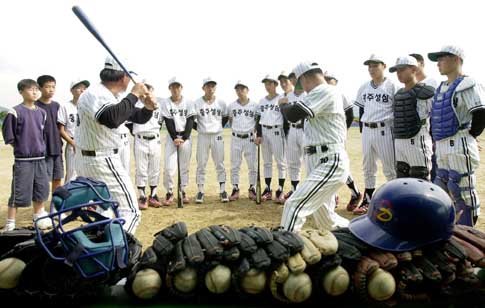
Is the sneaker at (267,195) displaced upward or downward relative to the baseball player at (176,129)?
downward

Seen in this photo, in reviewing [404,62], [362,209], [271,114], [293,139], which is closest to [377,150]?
[362,209]

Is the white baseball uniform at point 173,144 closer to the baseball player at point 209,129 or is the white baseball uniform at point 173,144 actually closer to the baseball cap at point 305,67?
the baseball player at point 209,129

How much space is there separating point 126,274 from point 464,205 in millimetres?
3657

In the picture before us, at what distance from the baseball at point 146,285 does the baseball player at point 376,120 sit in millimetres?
4993

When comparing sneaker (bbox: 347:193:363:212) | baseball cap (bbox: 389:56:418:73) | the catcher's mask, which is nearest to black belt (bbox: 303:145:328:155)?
baseball cap (bbox: 389:56:418:73)

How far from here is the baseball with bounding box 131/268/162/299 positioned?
170cm

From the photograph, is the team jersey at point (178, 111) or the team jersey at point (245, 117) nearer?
the team jersey at point (178, 111)

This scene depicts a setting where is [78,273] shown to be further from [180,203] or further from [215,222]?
[180,203]

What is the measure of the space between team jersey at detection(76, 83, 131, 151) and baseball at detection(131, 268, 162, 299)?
2.12 metres

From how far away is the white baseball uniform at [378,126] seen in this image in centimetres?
596

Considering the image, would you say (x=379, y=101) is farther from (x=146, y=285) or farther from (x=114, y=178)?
(x=146, y=285)

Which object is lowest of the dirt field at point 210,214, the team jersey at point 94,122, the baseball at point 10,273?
the dirt field at point 210,214

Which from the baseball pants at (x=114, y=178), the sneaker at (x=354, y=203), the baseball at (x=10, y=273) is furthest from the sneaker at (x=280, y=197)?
the baseball at (x=10, y=273)

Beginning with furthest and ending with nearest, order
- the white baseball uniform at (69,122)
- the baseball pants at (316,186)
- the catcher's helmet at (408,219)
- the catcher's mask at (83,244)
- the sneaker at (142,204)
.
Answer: the sneaker at (142,204)
the white baseball uniform at (69,122)
the baseball pants at (316,186)
the catcher's helmet at (408,219)
the catcher's mask at (83,244)
